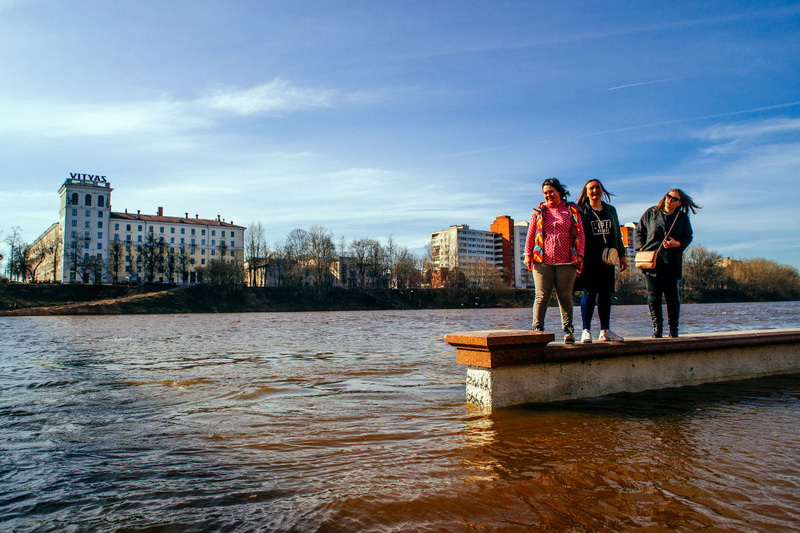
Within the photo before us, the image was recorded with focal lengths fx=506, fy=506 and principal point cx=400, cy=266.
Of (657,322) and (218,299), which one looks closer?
(657,322)

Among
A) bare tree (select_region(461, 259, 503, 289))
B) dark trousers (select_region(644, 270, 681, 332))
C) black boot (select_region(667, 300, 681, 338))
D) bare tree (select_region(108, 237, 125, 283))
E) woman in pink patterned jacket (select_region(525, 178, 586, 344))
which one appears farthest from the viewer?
bare tree (select_region(461, 259, 503, 289))

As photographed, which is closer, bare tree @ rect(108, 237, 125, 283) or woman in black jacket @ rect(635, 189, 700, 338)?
woman in black jacket @ rect(635, 189, 700, 338)

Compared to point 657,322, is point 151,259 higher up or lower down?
higher up

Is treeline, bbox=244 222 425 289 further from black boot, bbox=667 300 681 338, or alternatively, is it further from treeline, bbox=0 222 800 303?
black boot, bbox=667 300 681 338

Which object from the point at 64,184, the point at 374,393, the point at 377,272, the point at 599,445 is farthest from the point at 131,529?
the point at 64,184

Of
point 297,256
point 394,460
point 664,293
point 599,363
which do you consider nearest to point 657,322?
point 664,293

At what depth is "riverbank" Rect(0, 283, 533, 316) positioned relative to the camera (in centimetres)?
5834

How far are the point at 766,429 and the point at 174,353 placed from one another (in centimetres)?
1179

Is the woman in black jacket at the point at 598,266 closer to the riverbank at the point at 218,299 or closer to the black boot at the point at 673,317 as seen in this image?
the black boot at the point at 673,317

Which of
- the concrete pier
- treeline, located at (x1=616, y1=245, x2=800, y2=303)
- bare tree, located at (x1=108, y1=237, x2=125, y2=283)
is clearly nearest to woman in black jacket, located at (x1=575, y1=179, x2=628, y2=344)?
the concrete pier

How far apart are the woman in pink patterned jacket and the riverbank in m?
60.1

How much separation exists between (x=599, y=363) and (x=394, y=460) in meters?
3.12

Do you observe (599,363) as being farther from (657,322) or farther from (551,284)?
(657,322)

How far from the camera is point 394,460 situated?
3605 mm
